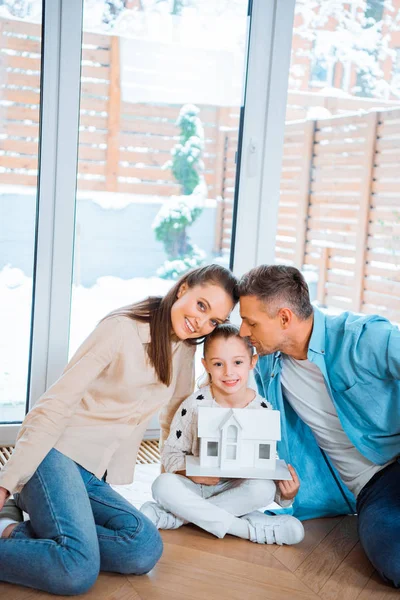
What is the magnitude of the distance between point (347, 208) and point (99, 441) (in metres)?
1.58

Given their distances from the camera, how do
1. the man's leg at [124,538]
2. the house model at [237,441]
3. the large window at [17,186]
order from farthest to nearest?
the large window at [17,186]
the house model at [237,441]
the man's leg at [124,538]

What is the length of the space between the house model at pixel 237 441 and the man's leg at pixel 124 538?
255 millimetres

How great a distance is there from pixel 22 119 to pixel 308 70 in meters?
1.12

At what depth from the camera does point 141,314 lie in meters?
1.88

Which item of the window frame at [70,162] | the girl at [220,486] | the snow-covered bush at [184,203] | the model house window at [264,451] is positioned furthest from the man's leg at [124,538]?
the snow-covered bush at [184,203]

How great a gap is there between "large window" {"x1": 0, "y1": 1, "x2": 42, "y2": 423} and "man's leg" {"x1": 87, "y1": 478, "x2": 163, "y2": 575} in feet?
3.17

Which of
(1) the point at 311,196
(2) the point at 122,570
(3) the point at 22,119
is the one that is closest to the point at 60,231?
(3) the point at 22,119

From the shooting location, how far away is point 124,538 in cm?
169

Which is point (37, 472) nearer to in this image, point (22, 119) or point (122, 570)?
point (122, 570)

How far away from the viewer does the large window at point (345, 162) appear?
280 cm

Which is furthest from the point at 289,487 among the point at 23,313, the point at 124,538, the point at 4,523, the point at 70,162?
the point at 70,162

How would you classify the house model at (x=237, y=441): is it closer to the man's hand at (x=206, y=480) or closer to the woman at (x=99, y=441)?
the man's hand at (x=206, y=480)

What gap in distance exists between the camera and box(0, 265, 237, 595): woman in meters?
1.58

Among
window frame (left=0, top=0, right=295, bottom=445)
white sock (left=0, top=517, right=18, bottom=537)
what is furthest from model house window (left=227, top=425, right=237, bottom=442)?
window frame (left=0, top=0, right=295, bottom=445)
